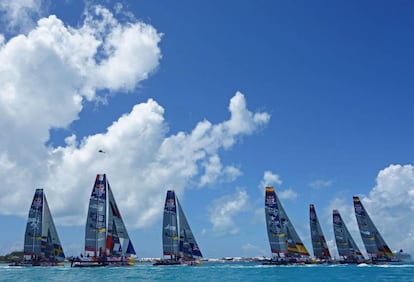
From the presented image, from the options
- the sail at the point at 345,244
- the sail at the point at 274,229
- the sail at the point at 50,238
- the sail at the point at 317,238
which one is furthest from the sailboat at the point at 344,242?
the sail at the point at 50,238

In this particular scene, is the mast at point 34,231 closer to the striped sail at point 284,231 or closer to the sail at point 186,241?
the sail at point 186,241

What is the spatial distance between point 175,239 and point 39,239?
30.3 metres

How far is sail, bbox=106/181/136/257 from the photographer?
9288cm

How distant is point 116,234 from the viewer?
308 ft

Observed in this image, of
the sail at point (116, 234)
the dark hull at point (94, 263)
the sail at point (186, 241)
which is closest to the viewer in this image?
the dark hull at point (94, 263)

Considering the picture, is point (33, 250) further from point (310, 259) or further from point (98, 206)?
point (310, 259)

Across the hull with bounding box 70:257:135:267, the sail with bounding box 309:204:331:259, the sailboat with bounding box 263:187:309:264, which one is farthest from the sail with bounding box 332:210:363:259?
the hull with bounding box 70:257:135:267

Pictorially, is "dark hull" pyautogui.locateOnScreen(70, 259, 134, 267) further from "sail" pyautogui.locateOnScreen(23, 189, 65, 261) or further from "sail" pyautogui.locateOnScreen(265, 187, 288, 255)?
"sail" pyautogui.locateOnScreen(265, 187, 288, 255)

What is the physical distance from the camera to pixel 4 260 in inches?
6777

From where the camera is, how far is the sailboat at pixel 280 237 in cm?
9594

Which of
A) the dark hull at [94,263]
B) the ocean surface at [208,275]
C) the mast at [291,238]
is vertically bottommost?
the ocean surface at [208,275]

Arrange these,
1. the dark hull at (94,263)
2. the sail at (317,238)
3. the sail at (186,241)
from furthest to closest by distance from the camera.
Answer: the sail at (317,238) < the sail at (186,241) < the dark hull at (94,263)

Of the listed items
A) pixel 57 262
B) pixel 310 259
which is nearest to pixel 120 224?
pixel 57 262

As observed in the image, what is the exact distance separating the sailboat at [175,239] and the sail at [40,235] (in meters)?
24.6
